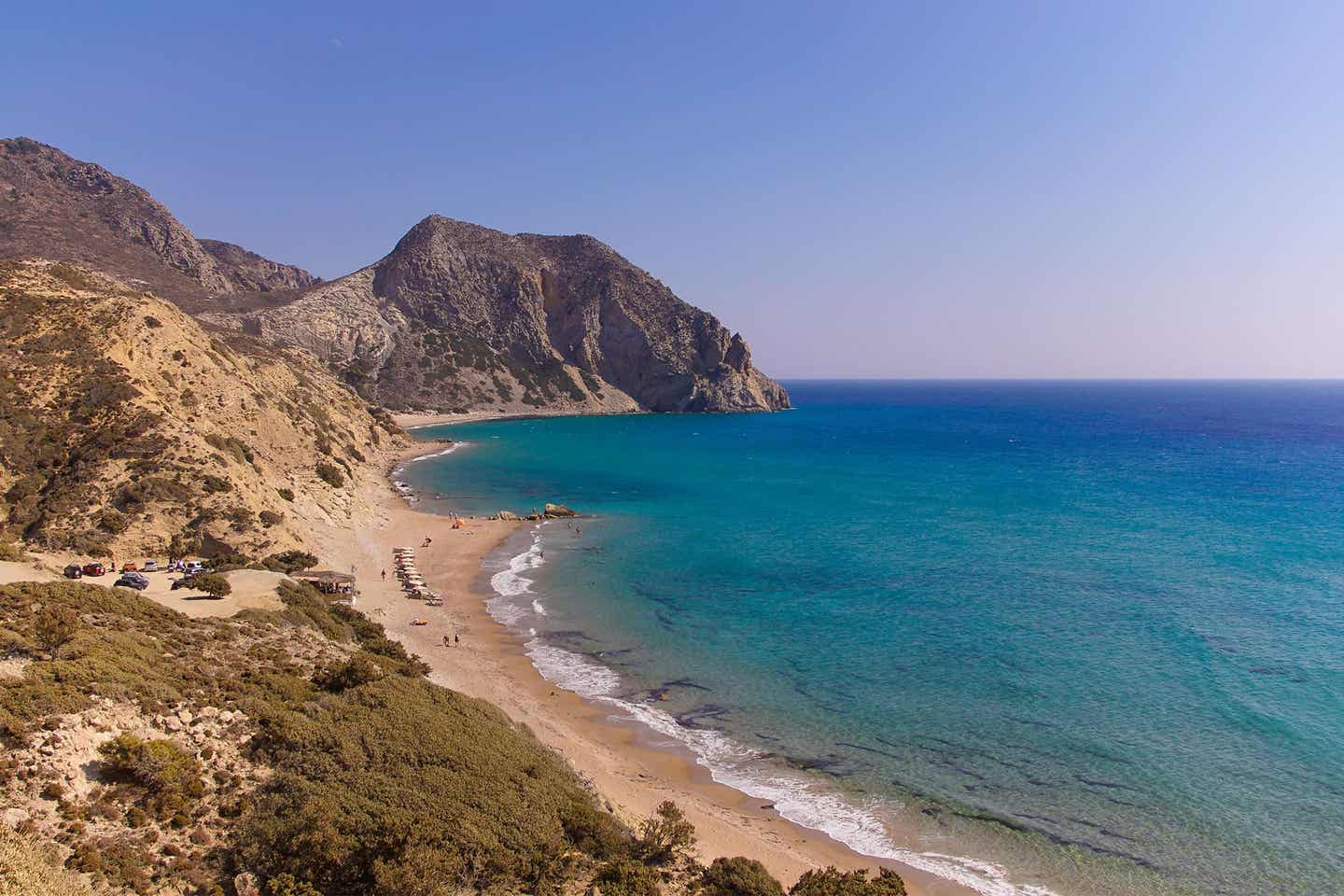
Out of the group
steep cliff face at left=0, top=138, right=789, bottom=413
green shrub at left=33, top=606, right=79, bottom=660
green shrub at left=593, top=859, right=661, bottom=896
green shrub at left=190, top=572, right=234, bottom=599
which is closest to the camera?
green shrub at left=593, top=859, right=661, bottom=896

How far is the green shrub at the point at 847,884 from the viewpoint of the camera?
16.3 m

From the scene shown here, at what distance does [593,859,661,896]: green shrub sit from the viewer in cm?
1524

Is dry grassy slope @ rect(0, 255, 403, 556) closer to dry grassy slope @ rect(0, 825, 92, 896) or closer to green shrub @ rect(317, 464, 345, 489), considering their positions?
green shrub @ rect(317, 464, 345, 489)

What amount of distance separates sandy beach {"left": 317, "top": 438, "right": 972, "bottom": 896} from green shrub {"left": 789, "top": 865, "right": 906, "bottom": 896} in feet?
5.42

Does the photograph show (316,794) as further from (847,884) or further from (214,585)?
(214,585)

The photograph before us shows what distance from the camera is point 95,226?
141125 mm

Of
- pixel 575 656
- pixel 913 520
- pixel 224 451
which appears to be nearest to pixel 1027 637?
pixel 575 656

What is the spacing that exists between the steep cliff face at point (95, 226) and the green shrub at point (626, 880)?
5351 inches

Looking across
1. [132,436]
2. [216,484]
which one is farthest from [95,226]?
[216,484]

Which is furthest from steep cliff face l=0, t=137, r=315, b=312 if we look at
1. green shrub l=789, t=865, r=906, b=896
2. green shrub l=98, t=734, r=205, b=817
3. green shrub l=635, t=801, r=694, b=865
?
green shrub l=789, t=865, r=906, b=896

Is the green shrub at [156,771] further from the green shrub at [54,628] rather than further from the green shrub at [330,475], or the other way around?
the green shrub at [330,475]

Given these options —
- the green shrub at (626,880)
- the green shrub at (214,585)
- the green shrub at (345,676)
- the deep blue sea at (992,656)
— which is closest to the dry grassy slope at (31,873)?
the green shrub at (345,676)

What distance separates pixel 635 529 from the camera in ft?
205

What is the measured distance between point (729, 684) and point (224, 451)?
115 ft
